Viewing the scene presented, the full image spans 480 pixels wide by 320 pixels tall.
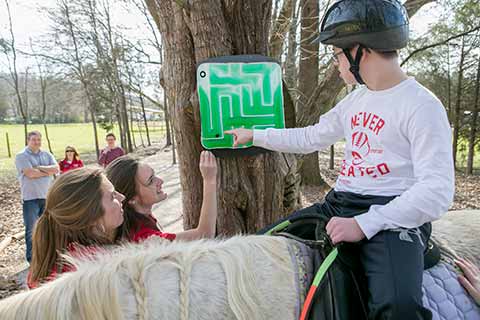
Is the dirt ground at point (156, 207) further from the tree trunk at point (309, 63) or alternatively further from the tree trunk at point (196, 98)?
the tree trunk at point (196, 98)

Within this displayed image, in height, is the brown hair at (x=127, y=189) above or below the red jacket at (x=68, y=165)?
above

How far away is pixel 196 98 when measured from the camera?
2.18 meters

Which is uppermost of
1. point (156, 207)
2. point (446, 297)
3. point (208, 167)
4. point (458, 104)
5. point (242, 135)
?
point (458, 104)

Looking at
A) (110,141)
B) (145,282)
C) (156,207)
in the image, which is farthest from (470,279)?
(156,207)

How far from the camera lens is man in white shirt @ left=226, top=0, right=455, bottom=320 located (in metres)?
1.39

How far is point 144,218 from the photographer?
2.13 m

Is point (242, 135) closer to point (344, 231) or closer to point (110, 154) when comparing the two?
point (344, 231)

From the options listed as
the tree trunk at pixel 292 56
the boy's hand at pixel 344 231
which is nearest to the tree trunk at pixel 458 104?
the tree trunk at pixel 292 56

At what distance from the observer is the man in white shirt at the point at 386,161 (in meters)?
1.39

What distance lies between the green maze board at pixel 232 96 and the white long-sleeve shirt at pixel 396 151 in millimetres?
170

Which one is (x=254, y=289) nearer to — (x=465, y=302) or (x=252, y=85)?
(x=465, y=302)

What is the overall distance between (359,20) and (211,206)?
1.19 meters

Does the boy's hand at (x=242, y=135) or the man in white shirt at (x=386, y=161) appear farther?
the boy's hand at (x=242, y=135)

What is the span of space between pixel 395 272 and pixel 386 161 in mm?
475
